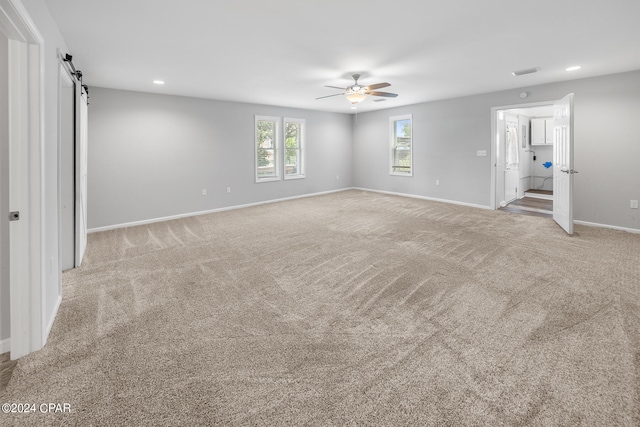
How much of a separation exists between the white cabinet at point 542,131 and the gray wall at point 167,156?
662 centimetres

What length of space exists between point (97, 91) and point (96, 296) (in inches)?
163

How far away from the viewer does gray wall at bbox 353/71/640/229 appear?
5.05m

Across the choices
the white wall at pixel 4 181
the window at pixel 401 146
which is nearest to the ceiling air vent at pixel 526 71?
the window at pixel 401 146

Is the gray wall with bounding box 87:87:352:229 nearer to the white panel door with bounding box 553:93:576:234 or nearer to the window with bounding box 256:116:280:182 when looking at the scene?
the window with bounding box 256:116:280:182

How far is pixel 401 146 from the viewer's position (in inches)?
347

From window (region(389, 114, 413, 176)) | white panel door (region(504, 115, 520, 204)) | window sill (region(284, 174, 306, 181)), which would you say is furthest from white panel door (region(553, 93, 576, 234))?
window sill (region(284, 174, 306, 181))

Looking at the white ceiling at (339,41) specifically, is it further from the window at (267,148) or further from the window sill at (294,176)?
the window sill at (294,176)

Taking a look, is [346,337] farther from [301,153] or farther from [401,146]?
[401,146]

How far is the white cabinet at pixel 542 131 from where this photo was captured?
8758 mm

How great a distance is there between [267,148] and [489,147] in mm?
5166

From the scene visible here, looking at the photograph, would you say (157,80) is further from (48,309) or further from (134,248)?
(48,309)

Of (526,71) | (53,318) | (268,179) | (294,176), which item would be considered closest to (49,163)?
(53,318)

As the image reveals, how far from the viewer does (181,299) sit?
113 inches

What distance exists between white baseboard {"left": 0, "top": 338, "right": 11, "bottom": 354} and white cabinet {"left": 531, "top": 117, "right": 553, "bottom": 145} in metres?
11.1
